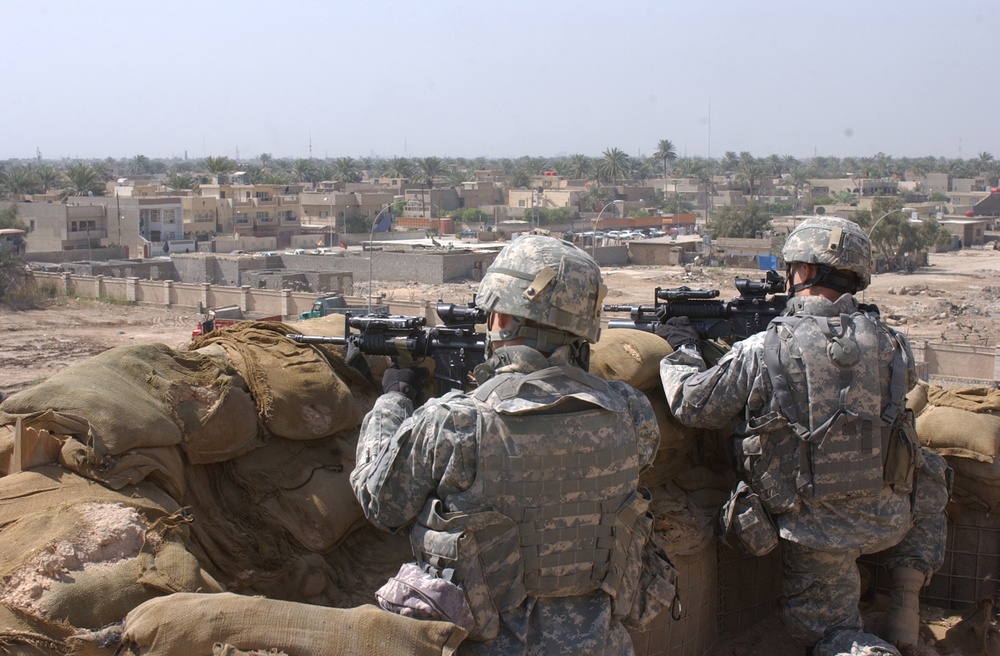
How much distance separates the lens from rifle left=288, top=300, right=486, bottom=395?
13.4 ft

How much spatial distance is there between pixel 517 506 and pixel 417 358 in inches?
52.6

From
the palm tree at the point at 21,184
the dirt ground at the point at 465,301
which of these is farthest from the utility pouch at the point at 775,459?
the palm tree at the point at 21,184

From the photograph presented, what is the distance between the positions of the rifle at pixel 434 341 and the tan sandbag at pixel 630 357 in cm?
61

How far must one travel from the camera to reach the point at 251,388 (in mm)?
3965

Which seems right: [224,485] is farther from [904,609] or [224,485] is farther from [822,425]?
[904,609]

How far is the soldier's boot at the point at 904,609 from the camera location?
4.33m

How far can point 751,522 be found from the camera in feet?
13.4

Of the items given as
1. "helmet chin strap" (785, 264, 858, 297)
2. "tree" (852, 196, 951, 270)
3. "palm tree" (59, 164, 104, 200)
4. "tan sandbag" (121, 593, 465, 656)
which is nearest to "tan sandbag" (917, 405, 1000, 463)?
"helmet chin strap" (785, 264, 858, 297)

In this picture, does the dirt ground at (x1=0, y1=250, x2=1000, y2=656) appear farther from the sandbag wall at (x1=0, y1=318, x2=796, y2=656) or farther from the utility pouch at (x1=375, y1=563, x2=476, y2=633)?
the utility pouch at (x1=375, y1=563, x2=476, y2=633)

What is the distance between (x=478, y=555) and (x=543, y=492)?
25 cm

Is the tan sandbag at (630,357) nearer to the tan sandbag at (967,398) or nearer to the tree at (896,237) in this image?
the tan sandbag at (967,398)

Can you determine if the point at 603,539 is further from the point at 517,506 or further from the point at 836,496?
the point at 836,496

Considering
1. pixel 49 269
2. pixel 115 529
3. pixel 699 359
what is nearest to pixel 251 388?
pixel 115 529

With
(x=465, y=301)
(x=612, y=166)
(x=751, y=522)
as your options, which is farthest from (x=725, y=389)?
(x=612, y=166)
